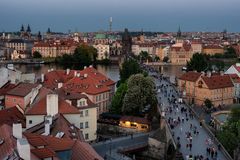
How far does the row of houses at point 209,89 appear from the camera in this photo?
4462cm

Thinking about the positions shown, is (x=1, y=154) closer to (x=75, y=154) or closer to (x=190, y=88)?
(x=75, y=154)

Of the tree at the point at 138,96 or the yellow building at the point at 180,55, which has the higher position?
the tree at the point at 138,96

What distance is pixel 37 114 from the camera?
25.4m

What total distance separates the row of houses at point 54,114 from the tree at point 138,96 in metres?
2.28

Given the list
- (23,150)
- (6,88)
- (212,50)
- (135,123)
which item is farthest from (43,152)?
(212,50)

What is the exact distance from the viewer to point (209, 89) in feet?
144

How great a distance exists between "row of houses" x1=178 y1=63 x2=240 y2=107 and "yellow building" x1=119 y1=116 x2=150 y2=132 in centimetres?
1336

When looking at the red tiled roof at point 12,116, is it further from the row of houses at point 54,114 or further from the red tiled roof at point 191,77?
the red tiled roof at point 191,77

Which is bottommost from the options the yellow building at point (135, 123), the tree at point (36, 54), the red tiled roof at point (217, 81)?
the tree at point (36, 54)

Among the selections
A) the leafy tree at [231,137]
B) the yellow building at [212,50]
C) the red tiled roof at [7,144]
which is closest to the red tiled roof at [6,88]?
the leafy tree at [231,137]

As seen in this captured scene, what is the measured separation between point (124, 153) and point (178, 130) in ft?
13.8

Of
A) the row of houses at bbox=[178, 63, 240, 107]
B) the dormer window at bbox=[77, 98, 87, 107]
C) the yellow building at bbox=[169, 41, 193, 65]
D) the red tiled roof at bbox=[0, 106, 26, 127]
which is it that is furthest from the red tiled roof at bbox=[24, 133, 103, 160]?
the yellow building at bbox=[169, 41, 193, 65]

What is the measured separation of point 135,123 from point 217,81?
16.2 m

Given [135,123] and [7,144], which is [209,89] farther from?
[7,144]
